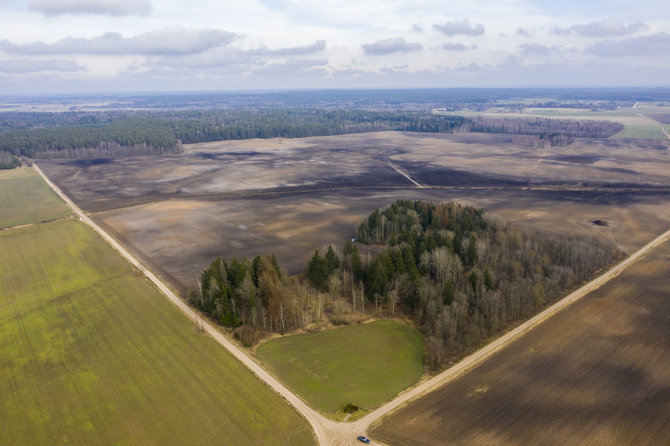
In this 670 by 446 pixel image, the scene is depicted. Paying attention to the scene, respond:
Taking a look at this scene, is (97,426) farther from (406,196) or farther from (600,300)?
(406,196)

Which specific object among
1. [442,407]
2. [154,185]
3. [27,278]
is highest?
[154,185]

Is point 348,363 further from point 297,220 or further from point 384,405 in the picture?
point 297,220

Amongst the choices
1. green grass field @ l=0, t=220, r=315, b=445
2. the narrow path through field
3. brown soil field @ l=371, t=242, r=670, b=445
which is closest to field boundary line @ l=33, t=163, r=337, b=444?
green grass field @ l=0, t=220, r=315, b=445

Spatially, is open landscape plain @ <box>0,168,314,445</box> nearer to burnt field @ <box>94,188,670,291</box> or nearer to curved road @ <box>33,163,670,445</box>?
curved road @ <box>33,163,670,445</box>

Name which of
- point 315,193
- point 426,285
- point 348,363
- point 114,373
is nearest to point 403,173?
point 315,193

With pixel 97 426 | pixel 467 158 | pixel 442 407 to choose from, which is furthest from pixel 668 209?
pixel 97 426

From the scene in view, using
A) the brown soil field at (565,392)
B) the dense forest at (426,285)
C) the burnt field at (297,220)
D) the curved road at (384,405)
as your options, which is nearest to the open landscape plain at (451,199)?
the brown soil field at (565,392)
